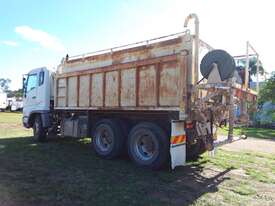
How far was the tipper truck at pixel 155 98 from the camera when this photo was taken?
22.1 feet

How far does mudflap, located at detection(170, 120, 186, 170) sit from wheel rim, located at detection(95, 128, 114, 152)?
2.25m

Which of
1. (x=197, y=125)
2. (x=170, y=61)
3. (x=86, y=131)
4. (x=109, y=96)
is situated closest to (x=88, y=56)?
(x=109, y=96)

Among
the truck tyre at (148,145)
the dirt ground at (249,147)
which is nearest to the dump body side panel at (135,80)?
the truck tyre at (148,145)

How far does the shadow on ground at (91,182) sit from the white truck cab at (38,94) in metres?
2.79

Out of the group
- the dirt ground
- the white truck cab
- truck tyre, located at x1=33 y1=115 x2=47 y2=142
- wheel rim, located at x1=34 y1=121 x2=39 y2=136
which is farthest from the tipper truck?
the dirt ground

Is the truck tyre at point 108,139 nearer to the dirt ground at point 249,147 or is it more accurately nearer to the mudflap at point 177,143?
the mudflap at point 177,143

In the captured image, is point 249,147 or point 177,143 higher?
point 177,143

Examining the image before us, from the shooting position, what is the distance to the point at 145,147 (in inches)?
298

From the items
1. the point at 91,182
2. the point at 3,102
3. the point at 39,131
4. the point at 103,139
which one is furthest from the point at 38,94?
the point at 3,102

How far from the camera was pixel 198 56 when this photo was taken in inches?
273

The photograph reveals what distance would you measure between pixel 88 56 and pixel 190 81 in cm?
384

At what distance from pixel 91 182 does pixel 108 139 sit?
276cm

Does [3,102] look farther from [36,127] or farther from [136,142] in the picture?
[136,142]

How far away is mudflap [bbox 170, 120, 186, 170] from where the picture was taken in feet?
22.2
